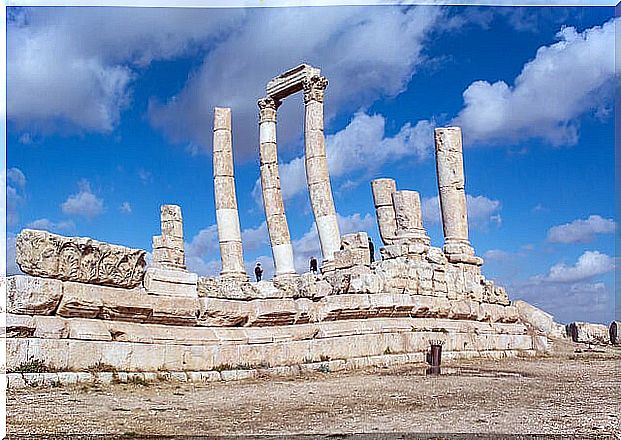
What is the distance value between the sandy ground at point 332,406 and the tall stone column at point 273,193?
12.9 metres

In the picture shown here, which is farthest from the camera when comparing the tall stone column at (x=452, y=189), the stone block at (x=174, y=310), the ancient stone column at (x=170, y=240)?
the ancient stone column at (x=170, y=240)

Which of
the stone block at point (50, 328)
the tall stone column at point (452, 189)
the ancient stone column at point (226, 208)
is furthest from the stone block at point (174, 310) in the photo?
the ancient stone column at point (226, 208)

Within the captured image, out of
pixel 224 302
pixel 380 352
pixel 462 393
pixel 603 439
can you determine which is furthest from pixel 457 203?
pixel 603 439

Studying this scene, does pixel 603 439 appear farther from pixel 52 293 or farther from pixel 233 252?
pixel 233 252

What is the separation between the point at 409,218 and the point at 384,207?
4.07 metres

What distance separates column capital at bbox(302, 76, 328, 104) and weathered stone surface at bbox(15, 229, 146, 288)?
1332 centimetres

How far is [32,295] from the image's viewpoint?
9492mm

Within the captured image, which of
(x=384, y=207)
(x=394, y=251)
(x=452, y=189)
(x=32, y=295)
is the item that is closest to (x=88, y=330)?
(x=32, y=295)

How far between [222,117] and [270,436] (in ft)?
66.6

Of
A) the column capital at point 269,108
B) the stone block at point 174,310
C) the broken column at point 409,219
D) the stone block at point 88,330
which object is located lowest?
the stone block at point 88,330

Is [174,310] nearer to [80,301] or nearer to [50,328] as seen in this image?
[80,301]

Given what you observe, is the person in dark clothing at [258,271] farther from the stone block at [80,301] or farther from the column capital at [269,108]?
the stone block at [80,301]

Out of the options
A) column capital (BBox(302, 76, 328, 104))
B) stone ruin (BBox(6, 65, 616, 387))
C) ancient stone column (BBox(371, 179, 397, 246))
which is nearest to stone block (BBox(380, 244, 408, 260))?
stone ruin (BBox(6, 65, 616, 387))

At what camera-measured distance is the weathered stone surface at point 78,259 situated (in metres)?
9.72
